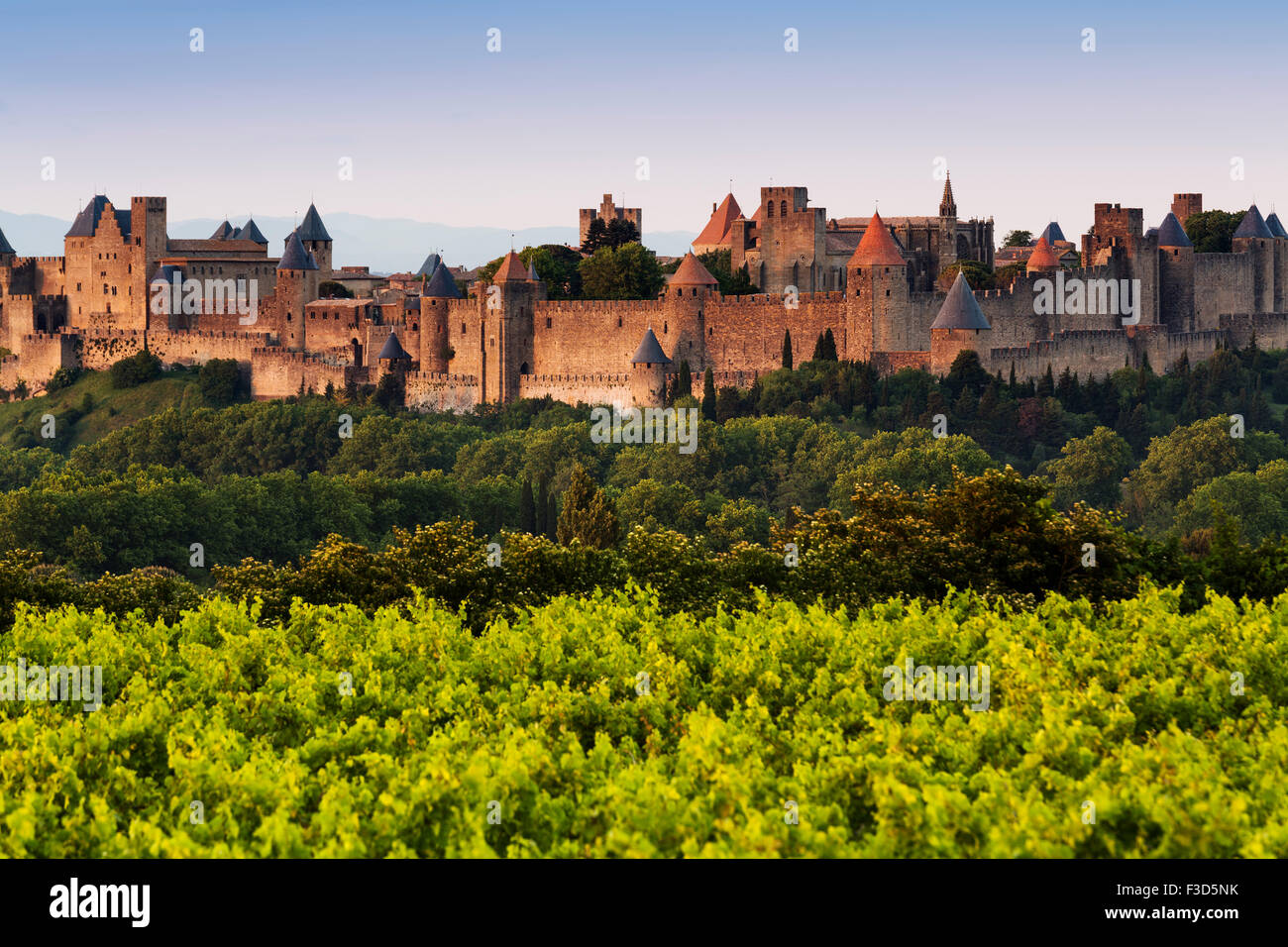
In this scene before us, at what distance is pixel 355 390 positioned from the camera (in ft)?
240

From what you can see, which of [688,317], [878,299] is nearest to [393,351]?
[688,317]

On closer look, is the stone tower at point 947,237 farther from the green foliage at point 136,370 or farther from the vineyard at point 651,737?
the vineyard at point 651,737

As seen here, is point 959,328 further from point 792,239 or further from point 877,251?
point 792,239

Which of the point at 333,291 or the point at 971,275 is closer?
the point at 971,275

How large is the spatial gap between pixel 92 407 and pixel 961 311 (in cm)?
3527

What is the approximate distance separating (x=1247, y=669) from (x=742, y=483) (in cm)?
4103

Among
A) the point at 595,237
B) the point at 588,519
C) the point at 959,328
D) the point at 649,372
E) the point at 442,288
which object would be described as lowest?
the point at 588,519

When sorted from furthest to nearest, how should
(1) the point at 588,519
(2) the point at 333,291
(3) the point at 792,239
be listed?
1. (2) the point at 333,291
2. (3) the point at 792,239
3. (1) the point at 588,519

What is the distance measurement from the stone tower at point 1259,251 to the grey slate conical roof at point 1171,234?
3427mm

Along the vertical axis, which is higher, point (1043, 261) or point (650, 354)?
point (1043, 261)

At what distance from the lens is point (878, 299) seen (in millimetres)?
64250

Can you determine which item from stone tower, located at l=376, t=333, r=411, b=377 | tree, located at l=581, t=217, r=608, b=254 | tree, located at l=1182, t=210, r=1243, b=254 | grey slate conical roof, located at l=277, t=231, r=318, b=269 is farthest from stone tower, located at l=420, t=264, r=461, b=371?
tree, located at l=1182, t=210, r=1243, b=254
